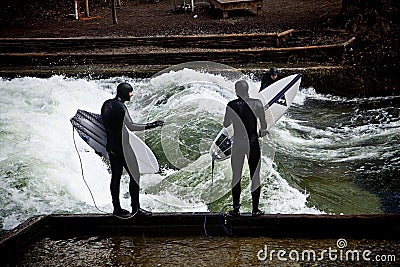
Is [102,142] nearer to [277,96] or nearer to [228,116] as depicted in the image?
[228,116]

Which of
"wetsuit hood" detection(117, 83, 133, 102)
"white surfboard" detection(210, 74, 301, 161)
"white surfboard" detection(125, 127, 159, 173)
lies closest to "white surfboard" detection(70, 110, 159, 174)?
"white surfboard" detection(125, 127, 159, 173)

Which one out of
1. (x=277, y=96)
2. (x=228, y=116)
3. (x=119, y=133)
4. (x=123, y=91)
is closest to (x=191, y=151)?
(x=277, y=96)

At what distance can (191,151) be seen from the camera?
9930 millimetres

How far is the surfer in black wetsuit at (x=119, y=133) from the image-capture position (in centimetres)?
603

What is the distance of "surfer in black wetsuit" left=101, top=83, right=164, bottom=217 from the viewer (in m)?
6.03

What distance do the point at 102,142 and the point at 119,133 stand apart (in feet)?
1.88

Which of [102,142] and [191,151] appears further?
[191,151]

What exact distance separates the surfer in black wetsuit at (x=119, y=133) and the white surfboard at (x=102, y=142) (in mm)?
197

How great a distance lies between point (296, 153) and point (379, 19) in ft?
19.5

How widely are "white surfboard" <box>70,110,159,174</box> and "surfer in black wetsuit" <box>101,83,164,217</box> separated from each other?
0.64 feet

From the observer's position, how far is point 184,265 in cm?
557

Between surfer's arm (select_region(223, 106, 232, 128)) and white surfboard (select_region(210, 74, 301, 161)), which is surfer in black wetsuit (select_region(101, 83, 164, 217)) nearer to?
surfer's arm (select_region(223, 106, 232, 128))

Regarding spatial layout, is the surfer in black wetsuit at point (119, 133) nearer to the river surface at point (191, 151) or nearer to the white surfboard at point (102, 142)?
the white surfboard at point (102, 142)

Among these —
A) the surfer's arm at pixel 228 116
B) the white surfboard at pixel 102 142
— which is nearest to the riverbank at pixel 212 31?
the white surfboard at pixel 102 142
